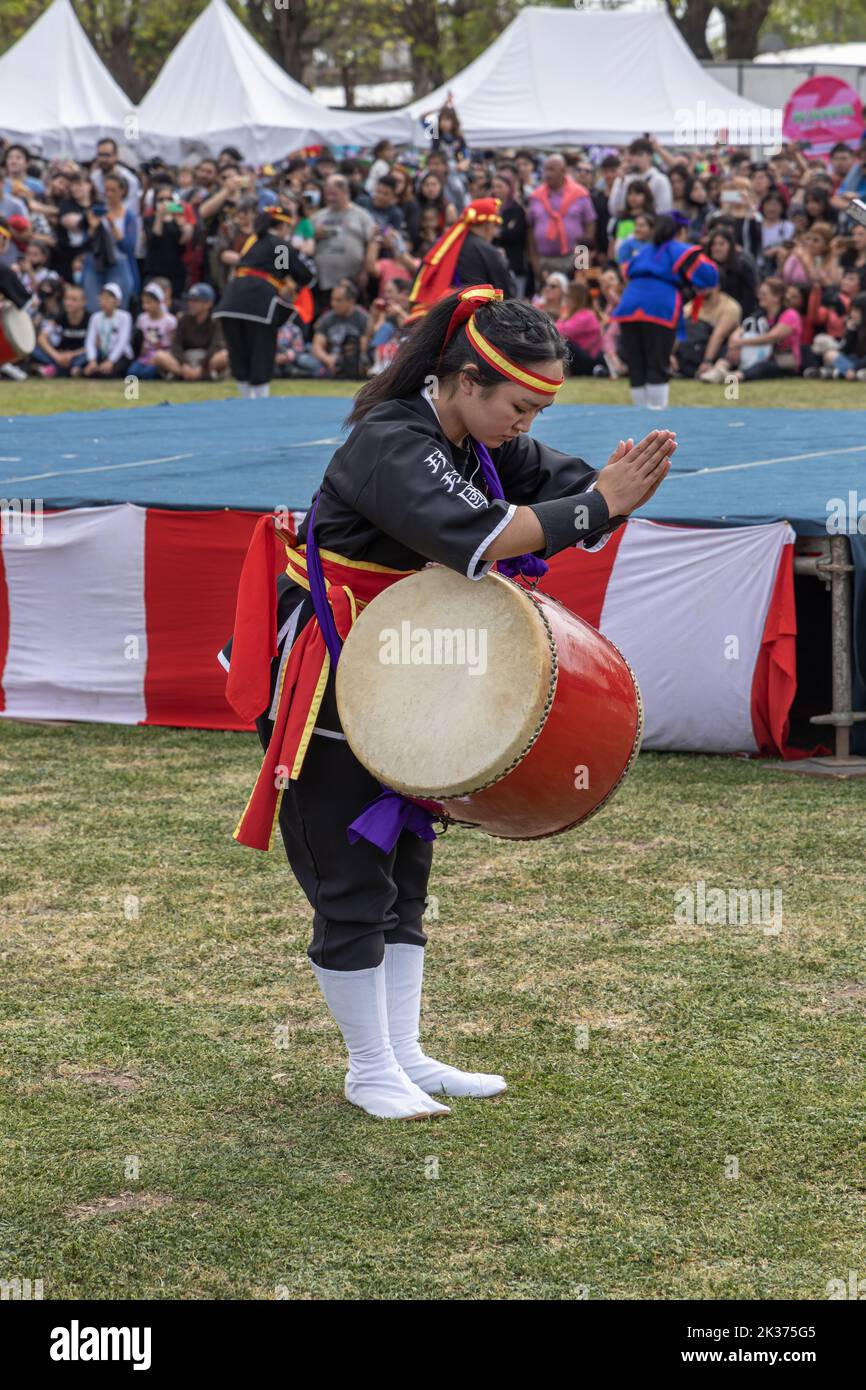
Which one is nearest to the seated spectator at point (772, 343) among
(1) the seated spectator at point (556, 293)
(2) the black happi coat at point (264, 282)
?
(1) the seated spectator at point (556, 293)

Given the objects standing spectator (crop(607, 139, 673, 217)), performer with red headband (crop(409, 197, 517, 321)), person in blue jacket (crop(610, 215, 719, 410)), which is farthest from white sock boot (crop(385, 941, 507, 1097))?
standing spectator (crop(607, 139, 673, 217))

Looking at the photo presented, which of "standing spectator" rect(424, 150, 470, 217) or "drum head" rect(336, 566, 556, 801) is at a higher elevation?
"standing spectator" rect(424, 150, 470, 217)

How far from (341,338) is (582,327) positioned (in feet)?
8.47

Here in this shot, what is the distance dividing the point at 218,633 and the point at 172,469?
230 centimetres

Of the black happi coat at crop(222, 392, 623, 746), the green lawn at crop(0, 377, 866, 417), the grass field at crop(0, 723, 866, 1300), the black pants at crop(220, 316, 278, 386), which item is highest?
the black happi coat at crop(222, 392, 623, 746)

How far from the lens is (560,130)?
2434 cm

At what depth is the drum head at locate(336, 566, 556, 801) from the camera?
3250 millimetres

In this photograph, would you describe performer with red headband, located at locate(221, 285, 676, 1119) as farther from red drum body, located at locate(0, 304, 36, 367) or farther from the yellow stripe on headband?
red drum body, located at locate(0, 304, 36, 367)

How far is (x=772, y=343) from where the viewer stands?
16.8 metres

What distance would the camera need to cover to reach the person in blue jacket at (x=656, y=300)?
12.1m

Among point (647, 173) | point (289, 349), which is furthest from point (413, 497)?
point (289, 349)

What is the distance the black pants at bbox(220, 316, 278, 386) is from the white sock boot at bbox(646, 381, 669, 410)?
9.70 feet

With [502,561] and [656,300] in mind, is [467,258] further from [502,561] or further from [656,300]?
[502,561]

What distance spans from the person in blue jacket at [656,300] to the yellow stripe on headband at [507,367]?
8.85 metres
